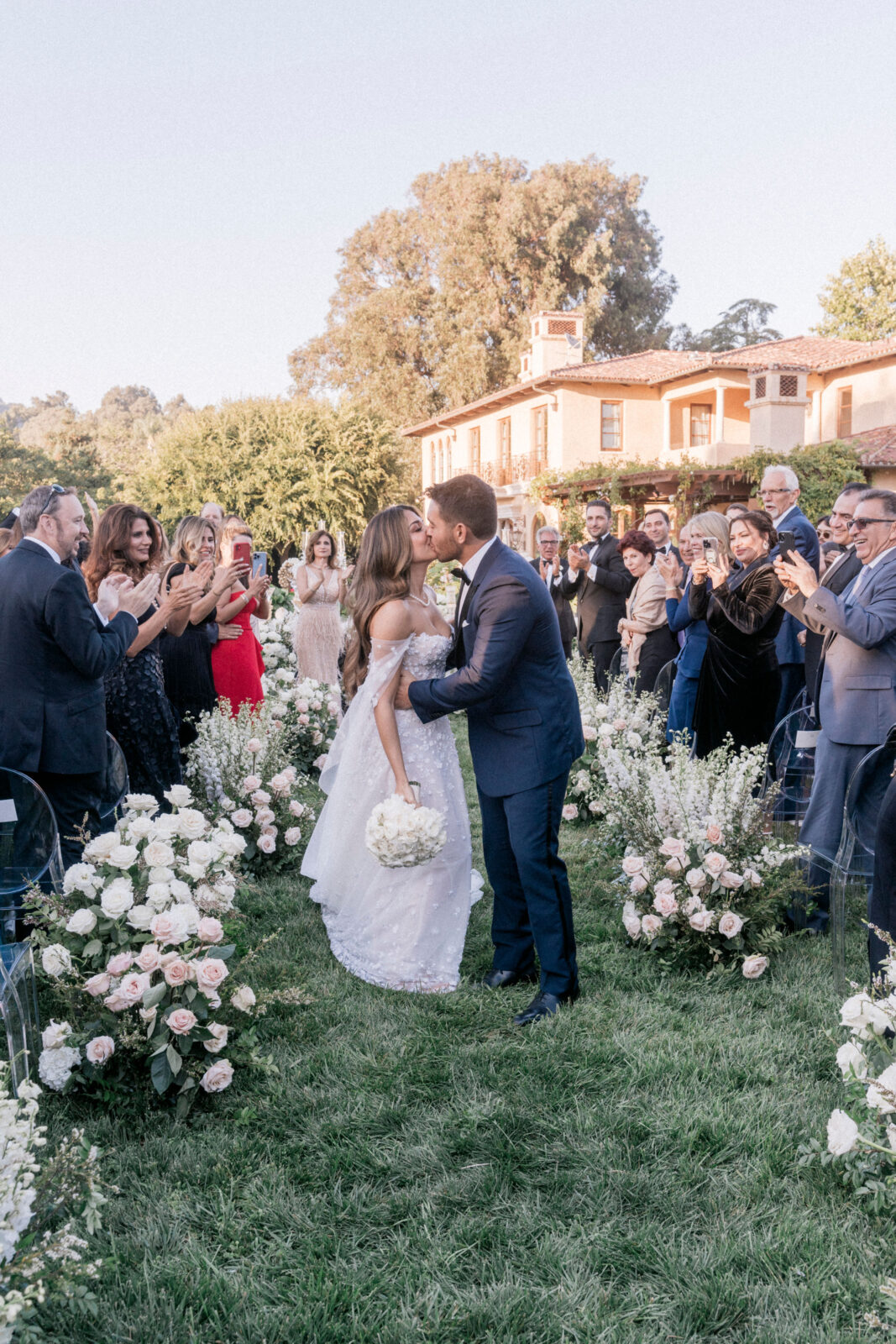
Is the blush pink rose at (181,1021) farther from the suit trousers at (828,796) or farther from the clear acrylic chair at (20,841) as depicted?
the suit trousers at (828,796)

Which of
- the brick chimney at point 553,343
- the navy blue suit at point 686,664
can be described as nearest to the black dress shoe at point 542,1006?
the navy blue suit at point 686,664

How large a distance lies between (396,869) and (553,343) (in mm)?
30233

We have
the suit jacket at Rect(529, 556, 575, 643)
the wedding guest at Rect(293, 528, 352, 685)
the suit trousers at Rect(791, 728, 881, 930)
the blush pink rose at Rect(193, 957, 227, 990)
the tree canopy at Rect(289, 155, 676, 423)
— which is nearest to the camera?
the blush pink rose at Rect(193, 957, 227, 990)

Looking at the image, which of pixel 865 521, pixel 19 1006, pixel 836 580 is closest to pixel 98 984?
pixel 19 1006

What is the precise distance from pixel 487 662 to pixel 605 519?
18.6 feet

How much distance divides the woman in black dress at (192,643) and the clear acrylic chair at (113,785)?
158 centimetres

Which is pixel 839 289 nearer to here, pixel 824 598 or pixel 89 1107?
pixel 824 598

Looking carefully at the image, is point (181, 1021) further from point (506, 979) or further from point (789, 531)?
point (789, 531)

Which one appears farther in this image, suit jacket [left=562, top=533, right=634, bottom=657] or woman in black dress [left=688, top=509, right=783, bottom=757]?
suit jacket [left=562, top=533, right=634, bottom=657]

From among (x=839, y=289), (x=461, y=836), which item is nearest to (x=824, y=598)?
(x=461, y=836)

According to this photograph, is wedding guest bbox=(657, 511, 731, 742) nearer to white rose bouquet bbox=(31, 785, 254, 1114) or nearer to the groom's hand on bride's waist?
the groom's hand on bride's waist

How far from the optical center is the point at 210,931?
3338 mm

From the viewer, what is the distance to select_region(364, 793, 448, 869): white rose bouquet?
13.1 ft

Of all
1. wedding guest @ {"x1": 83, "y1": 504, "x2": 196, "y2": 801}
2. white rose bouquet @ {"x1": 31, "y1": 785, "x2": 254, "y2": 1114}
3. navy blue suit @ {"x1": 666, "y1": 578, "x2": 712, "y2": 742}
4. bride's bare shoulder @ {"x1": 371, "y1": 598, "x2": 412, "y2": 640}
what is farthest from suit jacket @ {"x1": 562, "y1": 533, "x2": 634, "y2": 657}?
white rose bouquet @ {"x1": 31, "y1": 785, "x2": 254, "y2": 1114}
